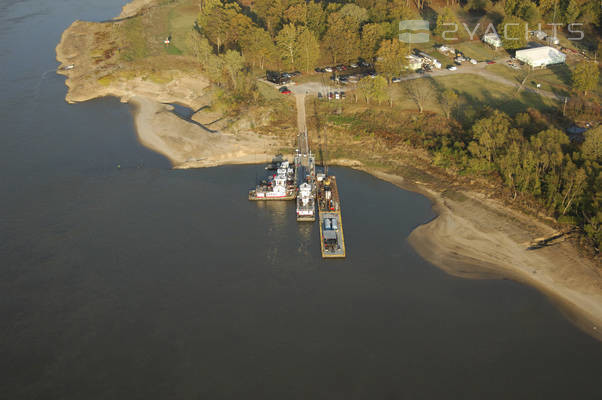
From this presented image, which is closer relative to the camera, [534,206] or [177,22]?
[534,206]

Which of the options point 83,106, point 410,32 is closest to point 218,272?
point 83,106

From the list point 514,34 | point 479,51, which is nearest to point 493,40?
point 479,51

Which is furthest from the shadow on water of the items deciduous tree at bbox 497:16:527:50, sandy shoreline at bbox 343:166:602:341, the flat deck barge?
deciduous tree at bbox 497:16:527:50

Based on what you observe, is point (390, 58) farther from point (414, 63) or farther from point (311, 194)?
point (311, 194)

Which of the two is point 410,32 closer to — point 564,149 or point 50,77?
point 564,149

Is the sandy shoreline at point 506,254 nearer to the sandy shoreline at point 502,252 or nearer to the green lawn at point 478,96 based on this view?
the sandy shoreline at point 502,252

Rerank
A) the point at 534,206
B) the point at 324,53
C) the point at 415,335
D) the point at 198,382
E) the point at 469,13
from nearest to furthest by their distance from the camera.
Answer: the point at 198,382, the point at 415,335, the point at 534,206, the point at 324,53, the point at 469,13
